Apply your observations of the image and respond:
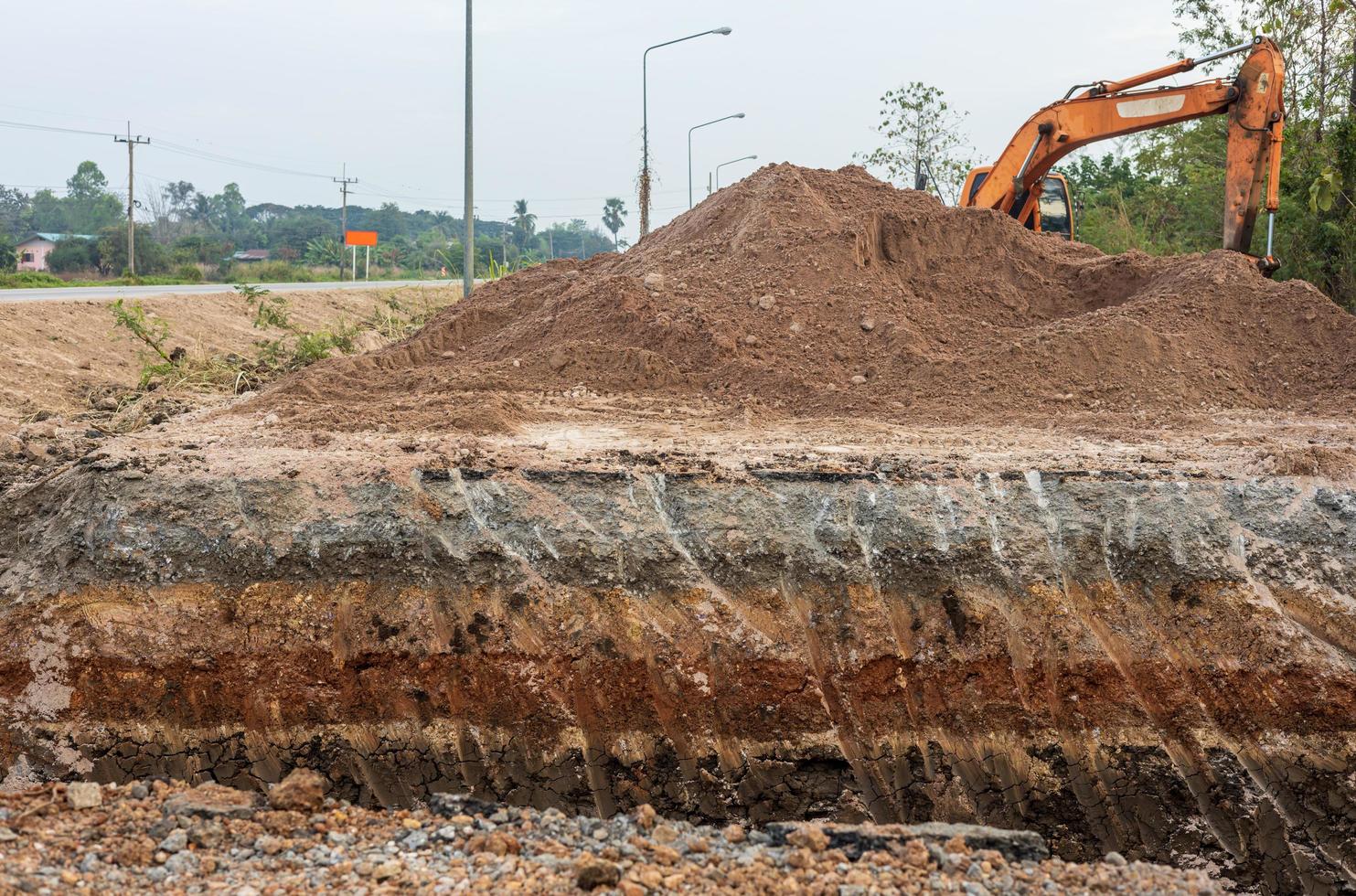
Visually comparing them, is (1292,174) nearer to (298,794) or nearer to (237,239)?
(298,794)

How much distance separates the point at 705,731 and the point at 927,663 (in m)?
1.09

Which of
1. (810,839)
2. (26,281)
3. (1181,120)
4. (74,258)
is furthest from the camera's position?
(74,258)

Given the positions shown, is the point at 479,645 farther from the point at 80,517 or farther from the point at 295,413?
the point at 295,413

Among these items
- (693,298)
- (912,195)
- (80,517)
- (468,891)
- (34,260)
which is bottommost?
(468,891)

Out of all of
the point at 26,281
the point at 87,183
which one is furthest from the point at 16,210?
the point at 26,281

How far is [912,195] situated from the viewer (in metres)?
10.6

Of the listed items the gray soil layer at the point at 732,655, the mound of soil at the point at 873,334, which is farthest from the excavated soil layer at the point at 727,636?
the mound of soil at the point at 873,334

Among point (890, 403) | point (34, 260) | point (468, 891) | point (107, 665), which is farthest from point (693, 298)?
point (34, 260)

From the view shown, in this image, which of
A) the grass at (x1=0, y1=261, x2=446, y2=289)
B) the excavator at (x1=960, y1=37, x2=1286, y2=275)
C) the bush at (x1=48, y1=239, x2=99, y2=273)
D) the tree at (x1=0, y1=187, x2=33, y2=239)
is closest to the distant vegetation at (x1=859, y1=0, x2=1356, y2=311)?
the excavator at (x1=960, y1=37, x2=1286, y2=275)

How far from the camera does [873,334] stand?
878cm

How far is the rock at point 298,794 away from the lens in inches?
175

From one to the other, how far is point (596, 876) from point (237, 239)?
67.0m

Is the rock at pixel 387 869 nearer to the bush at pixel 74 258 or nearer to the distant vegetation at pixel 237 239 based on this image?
the distant vegetation at pixel 237 239

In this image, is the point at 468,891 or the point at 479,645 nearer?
the point at 468,891
